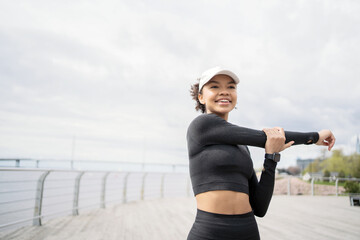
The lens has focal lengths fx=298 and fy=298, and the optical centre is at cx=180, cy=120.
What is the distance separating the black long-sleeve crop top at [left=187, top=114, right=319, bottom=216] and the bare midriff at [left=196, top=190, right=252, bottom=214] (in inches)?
0.7

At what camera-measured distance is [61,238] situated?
179 inches

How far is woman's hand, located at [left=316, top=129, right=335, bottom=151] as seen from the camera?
1344 millimetres

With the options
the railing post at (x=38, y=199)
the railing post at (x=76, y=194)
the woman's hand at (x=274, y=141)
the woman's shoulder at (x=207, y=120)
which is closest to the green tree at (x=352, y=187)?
the railing post at (x=76, y=194)

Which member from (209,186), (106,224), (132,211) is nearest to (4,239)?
(106,224)

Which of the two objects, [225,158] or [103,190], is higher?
[225,158]

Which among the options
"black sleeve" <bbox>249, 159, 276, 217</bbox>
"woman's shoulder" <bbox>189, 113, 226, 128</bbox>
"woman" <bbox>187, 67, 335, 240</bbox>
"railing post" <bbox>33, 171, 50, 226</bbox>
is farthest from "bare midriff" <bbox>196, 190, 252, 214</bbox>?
"railing post" <bbox>33, 171, 50, 226</bbox>

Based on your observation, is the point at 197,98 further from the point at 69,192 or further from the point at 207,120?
the point at 69,192

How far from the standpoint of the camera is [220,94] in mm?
1307

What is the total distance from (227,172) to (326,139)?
580mm

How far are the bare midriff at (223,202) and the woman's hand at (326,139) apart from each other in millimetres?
483

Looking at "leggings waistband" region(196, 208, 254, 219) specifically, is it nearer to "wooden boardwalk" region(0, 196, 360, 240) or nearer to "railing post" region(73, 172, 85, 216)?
"wooden boardwalk" region(0, 196, 360, 240)

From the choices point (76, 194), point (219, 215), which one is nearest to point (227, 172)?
point (219, 215)

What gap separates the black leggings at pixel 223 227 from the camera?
3.58 ft

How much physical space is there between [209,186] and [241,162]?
6.2 inches
